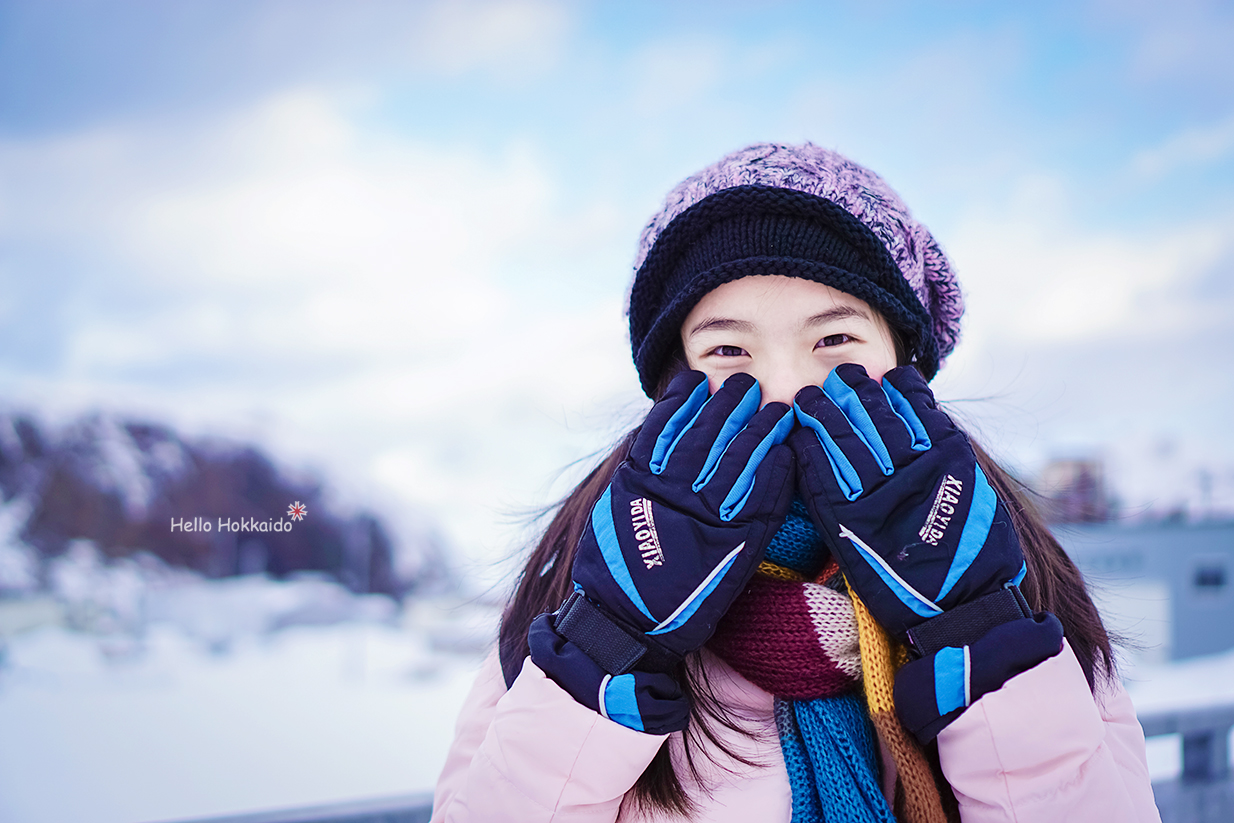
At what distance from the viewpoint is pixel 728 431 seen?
75cm

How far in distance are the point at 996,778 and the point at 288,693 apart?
2025 millimetres

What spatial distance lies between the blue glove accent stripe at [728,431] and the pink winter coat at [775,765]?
28 cm

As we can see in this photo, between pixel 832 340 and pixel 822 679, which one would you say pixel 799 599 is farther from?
pixel 832 340

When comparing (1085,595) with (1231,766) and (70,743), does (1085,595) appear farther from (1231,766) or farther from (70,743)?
(70,743)

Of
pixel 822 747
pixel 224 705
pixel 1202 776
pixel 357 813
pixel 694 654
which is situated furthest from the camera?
pixel 224 705

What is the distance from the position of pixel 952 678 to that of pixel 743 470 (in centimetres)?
28

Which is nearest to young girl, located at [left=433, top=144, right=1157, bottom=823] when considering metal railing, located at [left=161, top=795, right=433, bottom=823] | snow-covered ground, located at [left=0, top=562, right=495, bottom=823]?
metal railing, located at [left=161, top=795, right=433, bottom=823]

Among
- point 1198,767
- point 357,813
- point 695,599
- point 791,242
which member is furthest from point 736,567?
point 1198,767

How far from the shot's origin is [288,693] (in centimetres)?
200

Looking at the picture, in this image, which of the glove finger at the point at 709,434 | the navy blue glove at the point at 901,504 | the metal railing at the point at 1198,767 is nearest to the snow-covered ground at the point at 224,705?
the glove finger at the point at 709,434

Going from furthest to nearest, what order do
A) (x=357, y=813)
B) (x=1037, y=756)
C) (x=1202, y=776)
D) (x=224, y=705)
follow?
(x=224, y=705) → (x=1202, y=776) → (x=357, y=813) → (x=1037, y=756)

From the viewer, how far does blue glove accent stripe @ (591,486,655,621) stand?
26.5 inches

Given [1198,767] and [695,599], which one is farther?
[1198,767]

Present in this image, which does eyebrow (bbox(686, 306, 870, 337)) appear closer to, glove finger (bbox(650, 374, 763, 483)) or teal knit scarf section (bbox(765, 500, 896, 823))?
glove finger (bbox(650, 374, 763, 483))
